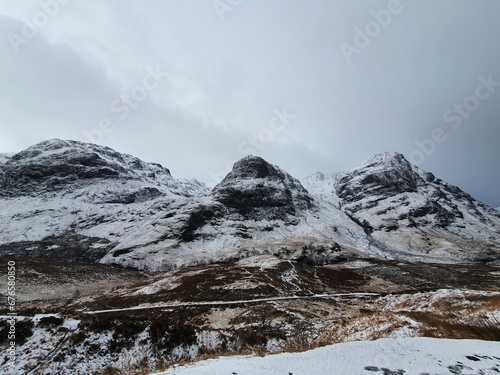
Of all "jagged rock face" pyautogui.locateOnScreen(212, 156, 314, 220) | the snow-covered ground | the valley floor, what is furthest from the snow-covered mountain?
the snow-covered ground

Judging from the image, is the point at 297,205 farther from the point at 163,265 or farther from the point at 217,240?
the point at 163,265

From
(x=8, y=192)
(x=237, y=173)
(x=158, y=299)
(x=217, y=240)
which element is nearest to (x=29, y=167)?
(x=8, y=192)

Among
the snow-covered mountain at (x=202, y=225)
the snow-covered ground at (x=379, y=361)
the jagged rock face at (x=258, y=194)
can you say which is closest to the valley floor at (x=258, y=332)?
the snow-covered ground at (x=379, y=361)

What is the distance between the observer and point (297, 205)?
182625 millimetres

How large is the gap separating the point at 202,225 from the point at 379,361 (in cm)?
12698

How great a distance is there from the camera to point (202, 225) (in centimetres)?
13500

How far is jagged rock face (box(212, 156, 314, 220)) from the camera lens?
160288 mm

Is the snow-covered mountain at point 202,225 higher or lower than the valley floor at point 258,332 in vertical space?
higher

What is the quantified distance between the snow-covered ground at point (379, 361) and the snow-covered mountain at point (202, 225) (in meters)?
94.4

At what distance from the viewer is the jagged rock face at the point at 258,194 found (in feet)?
526

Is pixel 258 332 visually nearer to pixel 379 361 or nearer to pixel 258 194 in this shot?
pixel 379 361

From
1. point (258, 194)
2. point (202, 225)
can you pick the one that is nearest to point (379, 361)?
point (202, 225)

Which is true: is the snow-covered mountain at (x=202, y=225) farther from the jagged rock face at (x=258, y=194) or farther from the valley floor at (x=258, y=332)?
the valley floor at (x=258, y=332)

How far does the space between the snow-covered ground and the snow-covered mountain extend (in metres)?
94.4
